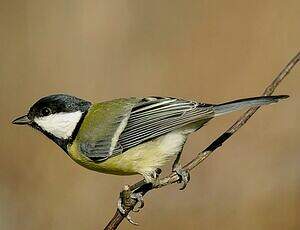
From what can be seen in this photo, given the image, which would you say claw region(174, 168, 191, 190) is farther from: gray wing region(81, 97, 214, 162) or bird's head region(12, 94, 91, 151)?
bird's head region(12, 94, 91, 151)

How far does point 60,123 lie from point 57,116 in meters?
0.03

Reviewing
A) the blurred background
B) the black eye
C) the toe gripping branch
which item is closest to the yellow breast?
the toe gripping branch

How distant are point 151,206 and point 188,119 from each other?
2.14m

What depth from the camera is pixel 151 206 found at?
4504 millimetres

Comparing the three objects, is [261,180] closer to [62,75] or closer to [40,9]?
[62,75]

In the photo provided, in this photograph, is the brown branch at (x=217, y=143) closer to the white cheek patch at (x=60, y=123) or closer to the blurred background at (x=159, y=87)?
the white cheek patch at (x=60, y=123)

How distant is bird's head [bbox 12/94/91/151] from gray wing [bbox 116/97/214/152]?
206 mm

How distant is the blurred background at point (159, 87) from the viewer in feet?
14.8

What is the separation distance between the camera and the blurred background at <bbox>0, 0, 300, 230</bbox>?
4.50 metres

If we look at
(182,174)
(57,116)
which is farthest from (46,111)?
(182,174)

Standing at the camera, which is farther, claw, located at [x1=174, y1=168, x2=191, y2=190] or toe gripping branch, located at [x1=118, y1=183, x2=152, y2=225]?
claw, located at [x1=174, y1=168, x2=191, y2=190]

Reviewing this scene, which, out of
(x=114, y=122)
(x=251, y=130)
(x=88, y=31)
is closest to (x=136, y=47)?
(x=88, y=31)

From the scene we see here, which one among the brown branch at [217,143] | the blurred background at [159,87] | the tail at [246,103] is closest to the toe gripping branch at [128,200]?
the brown branch at [217,143]

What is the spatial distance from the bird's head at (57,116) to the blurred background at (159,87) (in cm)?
156
